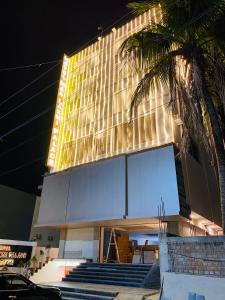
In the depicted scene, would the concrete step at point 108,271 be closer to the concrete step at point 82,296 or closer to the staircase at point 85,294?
the staircase at point 85,294

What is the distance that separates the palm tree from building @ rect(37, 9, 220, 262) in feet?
18.5

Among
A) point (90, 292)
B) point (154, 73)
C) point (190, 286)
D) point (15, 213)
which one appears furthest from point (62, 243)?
point (154, 73)

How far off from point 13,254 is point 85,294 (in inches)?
325

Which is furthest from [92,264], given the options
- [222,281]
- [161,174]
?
[222,281]

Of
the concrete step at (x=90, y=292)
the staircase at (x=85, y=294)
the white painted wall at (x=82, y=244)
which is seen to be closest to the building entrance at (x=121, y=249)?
the white painted wall at (x=82, y=244)

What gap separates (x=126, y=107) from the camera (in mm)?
18312

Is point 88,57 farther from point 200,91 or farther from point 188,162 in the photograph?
point 200,91

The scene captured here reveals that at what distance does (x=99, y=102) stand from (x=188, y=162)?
8.56m

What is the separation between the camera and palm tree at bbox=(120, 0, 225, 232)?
7.98m

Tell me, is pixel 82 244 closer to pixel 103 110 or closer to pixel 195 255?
pixel 103 110

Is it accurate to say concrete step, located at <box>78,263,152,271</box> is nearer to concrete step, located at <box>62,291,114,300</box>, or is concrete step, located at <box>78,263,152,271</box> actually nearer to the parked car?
concrete step, located at <box>62,291,114,300</box>

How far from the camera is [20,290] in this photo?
7430 mm

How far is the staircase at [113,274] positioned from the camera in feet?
39.7

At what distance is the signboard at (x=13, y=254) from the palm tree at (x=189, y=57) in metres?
13.1
